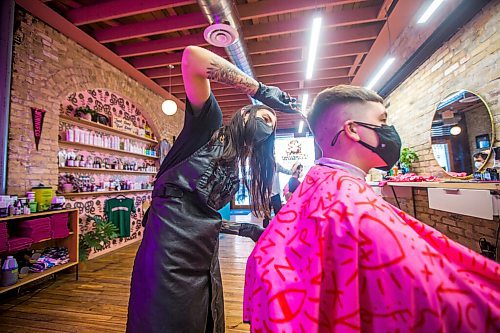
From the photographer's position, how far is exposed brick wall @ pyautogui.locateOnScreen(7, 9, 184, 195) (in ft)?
8.74

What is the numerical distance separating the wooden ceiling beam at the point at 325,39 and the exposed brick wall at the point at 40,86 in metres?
2.60

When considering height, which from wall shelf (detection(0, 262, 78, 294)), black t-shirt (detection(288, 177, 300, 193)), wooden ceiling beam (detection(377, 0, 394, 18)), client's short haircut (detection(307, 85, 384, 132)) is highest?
wooden ceiling beam (detection(377, 0, 394, 18))

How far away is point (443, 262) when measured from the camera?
1.81 feet

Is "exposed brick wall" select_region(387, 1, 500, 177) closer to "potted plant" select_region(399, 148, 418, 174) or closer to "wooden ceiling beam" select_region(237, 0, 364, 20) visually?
"potted plant" select_region(399, 148, 418, 174)

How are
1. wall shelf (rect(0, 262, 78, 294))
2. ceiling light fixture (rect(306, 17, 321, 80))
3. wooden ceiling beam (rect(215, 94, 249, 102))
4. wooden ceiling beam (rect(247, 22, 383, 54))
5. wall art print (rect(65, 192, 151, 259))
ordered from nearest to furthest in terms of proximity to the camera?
wall shelf (rect(0, 262, 78, 294)) < ceiling light fixture (rect(306, 17, 321, 80)) < wooden ceiling beam (rect(247, 22, 383, 54)) < wall art print (rect(65, 192, 151, 259)) < wooden ceiling beam (rect(215, 94, 249, 102))

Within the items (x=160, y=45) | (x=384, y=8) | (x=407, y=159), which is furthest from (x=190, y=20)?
(x=407, y=159)

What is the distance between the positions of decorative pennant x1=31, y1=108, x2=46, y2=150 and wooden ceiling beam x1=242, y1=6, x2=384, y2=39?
2838mm

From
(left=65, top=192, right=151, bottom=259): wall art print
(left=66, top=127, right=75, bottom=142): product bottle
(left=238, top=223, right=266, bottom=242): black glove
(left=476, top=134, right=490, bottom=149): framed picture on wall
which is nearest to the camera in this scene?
(left=238, top=223, right=266, bottom=242): black glove

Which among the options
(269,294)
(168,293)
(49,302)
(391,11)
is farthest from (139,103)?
(269,294)

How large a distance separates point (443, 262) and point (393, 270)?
5.0 inches

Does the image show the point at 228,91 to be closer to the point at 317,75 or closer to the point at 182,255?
the point at 317,75

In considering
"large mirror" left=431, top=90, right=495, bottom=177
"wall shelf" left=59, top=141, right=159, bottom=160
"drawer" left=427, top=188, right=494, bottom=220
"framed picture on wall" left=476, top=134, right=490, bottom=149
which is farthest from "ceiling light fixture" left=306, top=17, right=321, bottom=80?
"wall shelf" left=59, top=141, right=159, bottom=160

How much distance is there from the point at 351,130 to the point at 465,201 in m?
2.01

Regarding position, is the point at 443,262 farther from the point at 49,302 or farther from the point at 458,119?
the point at 49,302
